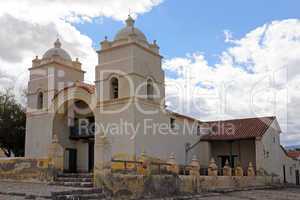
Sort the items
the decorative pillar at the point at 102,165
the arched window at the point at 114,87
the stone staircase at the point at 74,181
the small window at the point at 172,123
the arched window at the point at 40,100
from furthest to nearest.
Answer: the arched window at the point at 40,100 < the small window at the point at 172,123 < the arched window at the point at 114,87 < the stone staircase at the point at 74,181 < the decorative pillar at the point at 102,165

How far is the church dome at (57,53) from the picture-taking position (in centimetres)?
2511

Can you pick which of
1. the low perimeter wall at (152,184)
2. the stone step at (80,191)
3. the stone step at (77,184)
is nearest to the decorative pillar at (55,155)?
the stone step at (77,184)

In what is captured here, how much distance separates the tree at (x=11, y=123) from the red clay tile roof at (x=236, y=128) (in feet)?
45.1

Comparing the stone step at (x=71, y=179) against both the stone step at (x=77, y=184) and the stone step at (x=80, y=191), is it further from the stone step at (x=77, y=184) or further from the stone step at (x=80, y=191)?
the stone step at (x=80, y=191)

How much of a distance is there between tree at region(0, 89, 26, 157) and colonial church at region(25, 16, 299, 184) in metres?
3.98

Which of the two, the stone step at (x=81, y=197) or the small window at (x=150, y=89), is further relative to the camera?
the small window at (x=150, y=89)

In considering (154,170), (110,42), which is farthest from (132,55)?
(154,170)

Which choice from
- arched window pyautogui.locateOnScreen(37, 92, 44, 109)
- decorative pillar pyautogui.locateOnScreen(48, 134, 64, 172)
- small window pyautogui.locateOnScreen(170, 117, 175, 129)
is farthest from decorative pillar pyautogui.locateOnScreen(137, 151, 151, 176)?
arched window pyautogui.locateOnScreen(37, 92, 44, 109)

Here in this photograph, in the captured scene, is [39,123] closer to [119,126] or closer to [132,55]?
[119,126]

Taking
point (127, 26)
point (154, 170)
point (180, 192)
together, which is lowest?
point (180, 192)

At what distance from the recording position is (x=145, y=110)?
21.2 metres

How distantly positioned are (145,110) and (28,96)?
9042 millimetres

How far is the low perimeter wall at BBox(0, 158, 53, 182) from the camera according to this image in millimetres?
18344

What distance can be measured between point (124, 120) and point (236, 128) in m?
11.5
